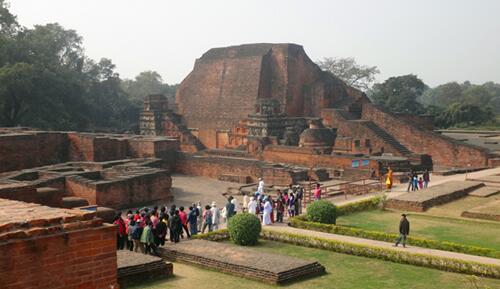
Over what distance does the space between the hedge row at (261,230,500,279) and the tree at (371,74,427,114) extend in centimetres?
3725

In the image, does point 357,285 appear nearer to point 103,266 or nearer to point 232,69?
point 103,266

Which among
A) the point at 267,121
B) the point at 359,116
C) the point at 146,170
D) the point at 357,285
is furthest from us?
the point at 359,116

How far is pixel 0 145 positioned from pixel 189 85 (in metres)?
20.5

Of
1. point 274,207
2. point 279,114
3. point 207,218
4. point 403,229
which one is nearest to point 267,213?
point 274,207

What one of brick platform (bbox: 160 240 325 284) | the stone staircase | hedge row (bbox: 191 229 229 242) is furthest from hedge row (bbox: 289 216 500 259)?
the stone staircase

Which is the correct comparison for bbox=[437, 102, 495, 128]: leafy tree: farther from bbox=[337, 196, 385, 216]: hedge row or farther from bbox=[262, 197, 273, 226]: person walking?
bbox=[262, 197, 273, 226]: person walking

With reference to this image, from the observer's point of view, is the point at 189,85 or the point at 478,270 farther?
the point at 189,85

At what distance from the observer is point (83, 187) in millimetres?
16328

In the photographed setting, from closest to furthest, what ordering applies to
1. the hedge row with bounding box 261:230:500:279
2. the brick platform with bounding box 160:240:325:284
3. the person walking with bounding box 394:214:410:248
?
the brick platform with bounding box 160:240:325:284
the hedge row with bounding box 261:230:500:279
the person walking with bounding box 394:214:410:248

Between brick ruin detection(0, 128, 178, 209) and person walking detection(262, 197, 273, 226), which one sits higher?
brick ruin detection(0, 128, 178, 209)

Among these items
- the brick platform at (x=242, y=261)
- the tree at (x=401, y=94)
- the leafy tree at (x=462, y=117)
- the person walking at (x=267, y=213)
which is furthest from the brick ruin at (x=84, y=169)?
the leafy tree at (x=462, y=117)

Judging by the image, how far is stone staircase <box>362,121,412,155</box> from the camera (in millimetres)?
26344

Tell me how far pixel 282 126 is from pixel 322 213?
16.7m

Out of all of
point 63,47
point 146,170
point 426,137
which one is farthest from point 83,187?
point 63,47
